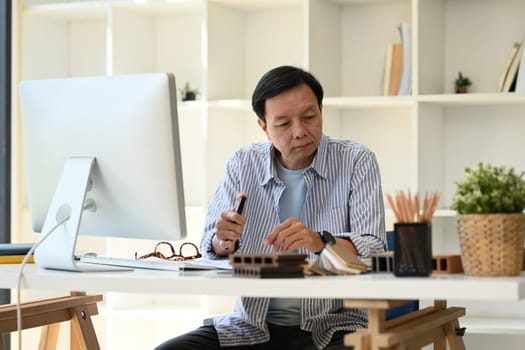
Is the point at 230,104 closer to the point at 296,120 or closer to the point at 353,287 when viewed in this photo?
the point at 296,120

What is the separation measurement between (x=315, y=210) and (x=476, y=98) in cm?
130

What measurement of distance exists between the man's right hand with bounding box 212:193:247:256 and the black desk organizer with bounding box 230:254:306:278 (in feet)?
1.11

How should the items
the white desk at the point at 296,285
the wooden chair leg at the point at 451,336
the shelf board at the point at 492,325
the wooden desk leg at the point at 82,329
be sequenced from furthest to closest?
the shelf board at the point at 492,325
the wooden desk leg at the point at 82,329
the wooden chair leg at the point at 451,336
the white desk at the point at 296,285

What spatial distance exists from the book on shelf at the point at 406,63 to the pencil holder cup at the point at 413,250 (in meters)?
2.00

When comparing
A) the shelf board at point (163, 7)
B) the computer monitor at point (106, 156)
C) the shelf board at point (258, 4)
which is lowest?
the computer monitor at point (106, 156)

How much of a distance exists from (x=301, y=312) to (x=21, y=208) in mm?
2211

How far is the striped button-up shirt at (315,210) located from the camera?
257cm

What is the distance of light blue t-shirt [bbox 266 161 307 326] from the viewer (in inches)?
104

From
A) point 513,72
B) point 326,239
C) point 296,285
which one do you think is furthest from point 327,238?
point 513,72

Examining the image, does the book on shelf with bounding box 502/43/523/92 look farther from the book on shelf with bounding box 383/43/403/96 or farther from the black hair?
the black hair

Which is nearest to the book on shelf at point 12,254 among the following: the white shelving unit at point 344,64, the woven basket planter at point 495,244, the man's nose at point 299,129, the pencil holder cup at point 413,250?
the man's nose at point 299,129

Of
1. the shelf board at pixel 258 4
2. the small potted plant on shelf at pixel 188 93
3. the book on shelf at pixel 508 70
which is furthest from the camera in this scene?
the small potted plant on shelf at pixel 188 93

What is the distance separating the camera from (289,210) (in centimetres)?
279

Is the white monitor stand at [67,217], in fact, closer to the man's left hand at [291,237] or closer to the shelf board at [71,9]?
the man's left hand at [291,237]
